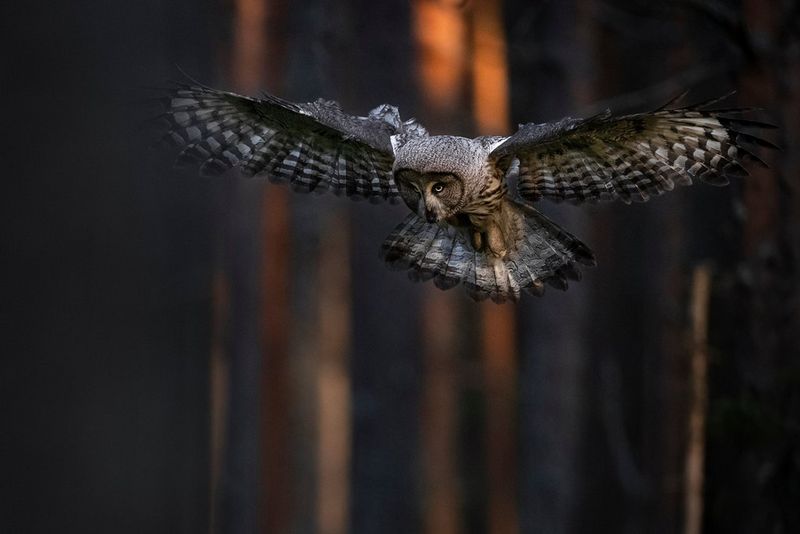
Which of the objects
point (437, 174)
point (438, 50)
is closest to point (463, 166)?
point (437, 174)

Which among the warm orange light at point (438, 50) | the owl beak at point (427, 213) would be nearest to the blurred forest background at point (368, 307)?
the warm orange light at point (438, 50)

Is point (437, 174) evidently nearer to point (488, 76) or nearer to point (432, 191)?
point (432, 191)

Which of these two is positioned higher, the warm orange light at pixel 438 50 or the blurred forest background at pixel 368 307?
the warm orange light at pixel 438 50

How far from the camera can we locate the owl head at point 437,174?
13.6 ft

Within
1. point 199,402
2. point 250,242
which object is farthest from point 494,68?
point 199,402

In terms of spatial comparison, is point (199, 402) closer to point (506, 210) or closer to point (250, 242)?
point (250, 242)

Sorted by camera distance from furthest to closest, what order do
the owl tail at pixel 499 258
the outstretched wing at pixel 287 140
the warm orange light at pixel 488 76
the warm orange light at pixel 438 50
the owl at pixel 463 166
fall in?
the warm orange light at pixel 488 76, the warm orange light at pixel 438 50, the owl tail at pixel 499 258, the outstretched wing at pixel 287 140, the owl at pixel 463 166

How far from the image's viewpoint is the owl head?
415 centimetres

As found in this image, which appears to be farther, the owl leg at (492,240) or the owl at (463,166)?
the owl leg at (492,240)

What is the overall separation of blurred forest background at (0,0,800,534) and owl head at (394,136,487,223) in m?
2.69

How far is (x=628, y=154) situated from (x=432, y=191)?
80cm

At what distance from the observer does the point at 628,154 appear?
13.9ft

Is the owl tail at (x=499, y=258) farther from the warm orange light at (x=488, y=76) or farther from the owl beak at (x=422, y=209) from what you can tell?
the warm orange light at (x=488, y=76)

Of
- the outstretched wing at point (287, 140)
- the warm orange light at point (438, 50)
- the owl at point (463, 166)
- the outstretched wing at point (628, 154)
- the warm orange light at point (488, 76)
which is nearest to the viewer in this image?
the outstretched wing at point (628, 154)
